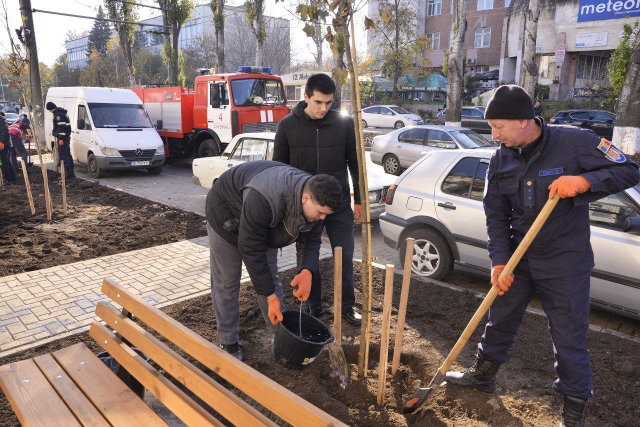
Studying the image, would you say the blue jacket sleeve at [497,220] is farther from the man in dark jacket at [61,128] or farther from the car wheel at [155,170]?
the car wheel at [155,170]

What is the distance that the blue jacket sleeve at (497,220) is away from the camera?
2840mm

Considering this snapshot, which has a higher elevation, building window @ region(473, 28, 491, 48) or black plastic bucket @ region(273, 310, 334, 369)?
building window @ region(473, 28, 491, 48)

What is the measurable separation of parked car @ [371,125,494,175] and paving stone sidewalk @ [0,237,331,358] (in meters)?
5.79

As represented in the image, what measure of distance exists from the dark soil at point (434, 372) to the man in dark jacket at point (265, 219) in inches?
27.9

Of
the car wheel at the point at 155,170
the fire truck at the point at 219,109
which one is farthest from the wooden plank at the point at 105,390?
the car wheel at the point at 155,170

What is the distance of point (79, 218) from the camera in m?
7.98

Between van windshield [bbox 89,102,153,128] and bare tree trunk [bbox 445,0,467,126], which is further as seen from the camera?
bare tree trunk [bbox 445,0,467,126]

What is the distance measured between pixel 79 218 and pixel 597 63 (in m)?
34.2

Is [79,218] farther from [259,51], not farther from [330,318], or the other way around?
[259,51]

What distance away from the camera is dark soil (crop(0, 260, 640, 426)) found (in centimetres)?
288

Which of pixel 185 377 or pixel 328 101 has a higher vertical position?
pixel 328 101

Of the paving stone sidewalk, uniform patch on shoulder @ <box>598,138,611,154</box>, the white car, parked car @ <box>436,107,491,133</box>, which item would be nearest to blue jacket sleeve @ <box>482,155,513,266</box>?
uniform patch on shoulder @ <box>598,138,611,154</box>

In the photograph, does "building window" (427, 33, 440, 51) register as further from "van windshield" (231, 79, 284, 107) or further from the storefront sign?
"van windshield" (231, 79, 284, 107)

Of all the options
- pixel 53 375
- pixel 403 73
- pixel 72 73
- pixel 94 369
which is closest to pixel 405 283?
pixel 94 369
